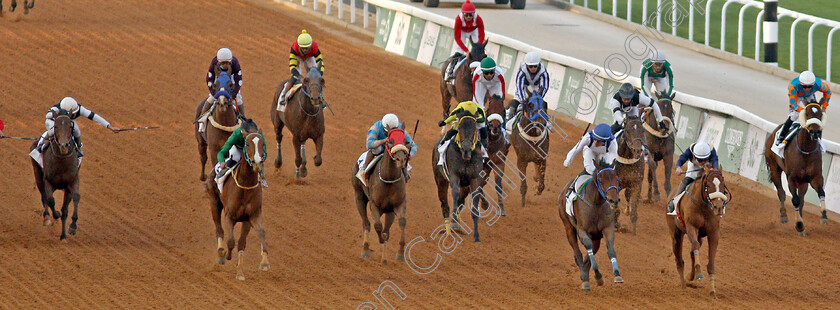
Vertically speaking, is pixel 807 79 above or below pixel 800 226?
above

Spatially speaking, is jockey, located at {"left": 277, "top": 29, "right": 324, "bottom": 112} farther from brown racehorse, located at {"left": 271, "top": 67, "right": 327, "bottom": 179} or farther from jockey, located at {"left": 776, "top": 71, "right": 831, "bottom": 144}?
jockey, located at {"left": 776, "top": 71, "right": 831, "bottom": 144}

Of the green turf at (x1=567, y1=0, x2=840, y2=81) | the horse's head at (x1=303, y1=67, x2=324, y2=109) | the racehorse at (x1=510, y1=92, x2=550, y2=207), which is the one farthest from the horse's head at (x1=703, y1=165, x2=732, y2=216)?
the green turf at (x1=567, y1=0, x2=840, y2=81)

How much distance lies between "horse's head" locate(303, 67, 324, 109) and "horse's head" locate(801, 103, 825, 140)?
6.77 metres

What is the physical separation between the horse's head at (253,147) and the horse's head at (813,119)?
23.9ft

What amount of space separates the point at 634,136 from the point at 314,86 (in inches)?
189

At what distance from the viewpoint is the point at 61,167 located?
1559 centimetres

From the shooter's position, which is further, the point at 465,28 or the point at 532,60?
the point at 465,28

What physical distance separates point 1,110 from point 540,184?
36.7 feet

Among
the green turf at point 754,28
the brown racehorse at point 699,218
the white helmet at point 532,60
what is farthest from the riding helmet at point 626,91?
the green turf at point 754,28

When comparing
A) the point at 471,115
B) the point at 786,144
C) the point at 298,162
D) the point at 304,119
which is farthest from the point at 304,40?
the point at 786,144

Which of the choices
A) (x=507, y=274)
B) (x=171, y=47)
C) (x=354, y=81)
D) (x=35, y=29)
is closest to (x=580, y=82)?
(x=354, y=81)

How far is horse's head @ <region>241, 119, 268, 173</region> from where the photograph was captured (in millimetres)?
13227

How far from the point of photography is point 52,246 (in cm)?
1560

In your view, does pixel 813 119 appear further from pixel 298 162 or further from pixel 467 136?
pixel 298 162
